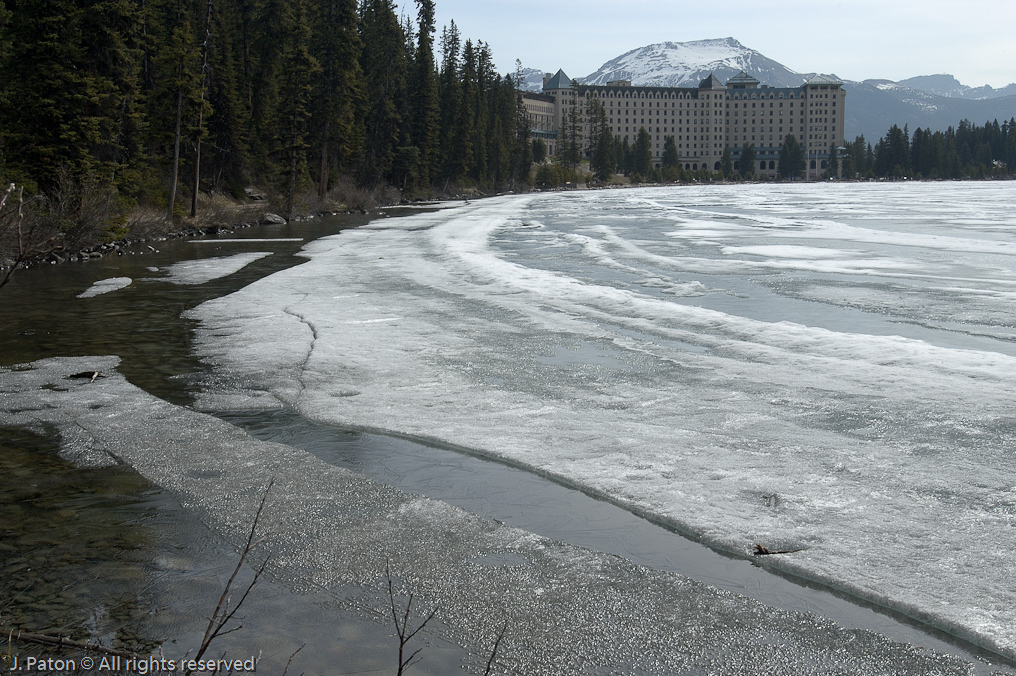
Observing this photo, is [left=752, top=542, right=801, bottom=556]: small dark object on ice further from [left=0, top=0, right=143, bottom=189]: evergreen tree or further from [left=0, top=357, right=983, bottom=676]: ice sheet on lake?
[left=0, top=0, right=143, bottom=189]: evergreen tree

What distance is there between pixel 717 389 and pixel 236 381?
482 cm

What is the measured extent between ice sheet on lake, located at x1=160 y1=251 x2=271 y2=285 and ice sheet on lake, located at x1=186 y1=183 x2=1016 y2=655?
1786 mm

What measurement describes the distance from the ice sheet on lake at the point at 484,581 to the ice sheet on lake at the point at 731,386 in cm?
61

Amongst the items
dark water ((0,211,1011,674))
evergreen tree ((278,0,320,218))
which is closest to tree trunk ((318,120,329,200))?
evergreen tree ((278,0,320,218))

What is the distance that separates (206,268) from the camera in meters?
20.5

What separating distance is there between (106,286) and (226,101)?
35.6 meters

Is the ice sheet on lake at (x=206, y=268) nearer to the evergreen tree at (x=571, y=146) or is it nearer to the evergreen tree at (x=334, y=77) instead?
the evergreen tree at (x=334, y=77)

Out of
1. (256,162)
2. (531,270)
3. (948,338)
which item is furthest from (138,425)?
(256,162)

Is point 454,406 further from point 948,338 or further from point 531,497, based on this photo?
point 948,338

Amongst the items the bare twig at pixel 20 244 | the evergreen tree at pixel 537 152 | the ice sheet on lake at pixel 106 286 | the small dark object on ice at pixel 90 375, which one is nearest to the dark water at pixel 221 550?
the small dark object on ice at pixel 90 375

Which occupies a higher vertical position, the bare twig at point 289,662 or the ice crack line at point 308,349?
the ice crack line at point 308,349

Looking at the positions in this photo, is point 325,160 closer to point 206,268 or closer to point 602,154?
point 206,268

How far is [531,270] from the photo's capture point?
59.3 ft

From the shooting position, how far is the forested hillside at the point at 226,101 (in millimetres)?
27516
